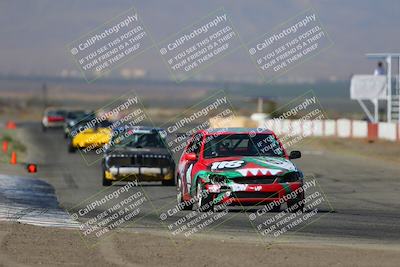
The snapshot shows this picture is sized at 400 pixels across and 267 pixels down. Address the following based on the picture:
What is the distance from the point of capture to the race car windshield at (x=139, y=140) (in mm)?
23719

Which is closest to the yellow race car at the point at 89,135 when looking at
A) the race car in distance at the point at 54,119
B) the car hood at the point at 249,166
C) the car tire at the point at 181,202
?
the car tire at the point at 181,202

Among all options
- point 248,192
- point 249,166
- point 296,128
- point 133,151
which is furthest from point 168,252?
point 296,128

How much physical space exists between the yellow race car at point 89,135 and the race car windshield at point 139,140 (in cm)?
1163

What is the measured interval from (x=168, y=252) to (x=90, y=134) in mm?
25843

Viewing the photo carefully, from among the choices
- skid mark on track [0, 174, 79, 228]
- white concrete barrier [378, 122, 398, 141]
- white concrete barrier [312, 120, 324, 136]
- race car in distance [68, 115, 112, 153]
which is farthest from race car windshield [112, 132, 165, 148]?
white concrete barrier [312, 120, 324, 136]

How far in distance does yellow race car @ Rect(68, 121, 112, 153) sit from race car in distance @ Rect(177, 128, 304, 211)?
1917 centimetres

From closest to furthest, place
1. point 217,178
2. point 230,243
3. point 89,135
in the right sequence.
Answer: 1. point 230,243
2. point 217,178
3. point 89,135

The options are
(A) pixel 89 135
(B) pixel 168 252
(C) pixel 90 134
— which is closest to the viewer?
(B) pixel 168 252

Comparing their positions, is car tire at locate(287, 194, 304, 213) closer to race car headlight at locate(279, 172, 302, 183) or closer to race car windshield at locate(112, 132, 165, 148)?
race car headlight at locate(279, 172, 302, 183)

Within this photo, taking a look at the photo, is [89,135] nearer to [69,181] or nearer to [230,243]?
[69,181]

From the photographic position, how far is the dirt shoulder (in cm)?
1066

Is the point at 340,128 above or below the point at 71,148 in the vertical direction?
below

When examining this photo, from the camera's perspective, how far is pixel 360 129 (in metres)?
46.1

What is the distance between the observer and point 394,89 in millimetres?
48656
